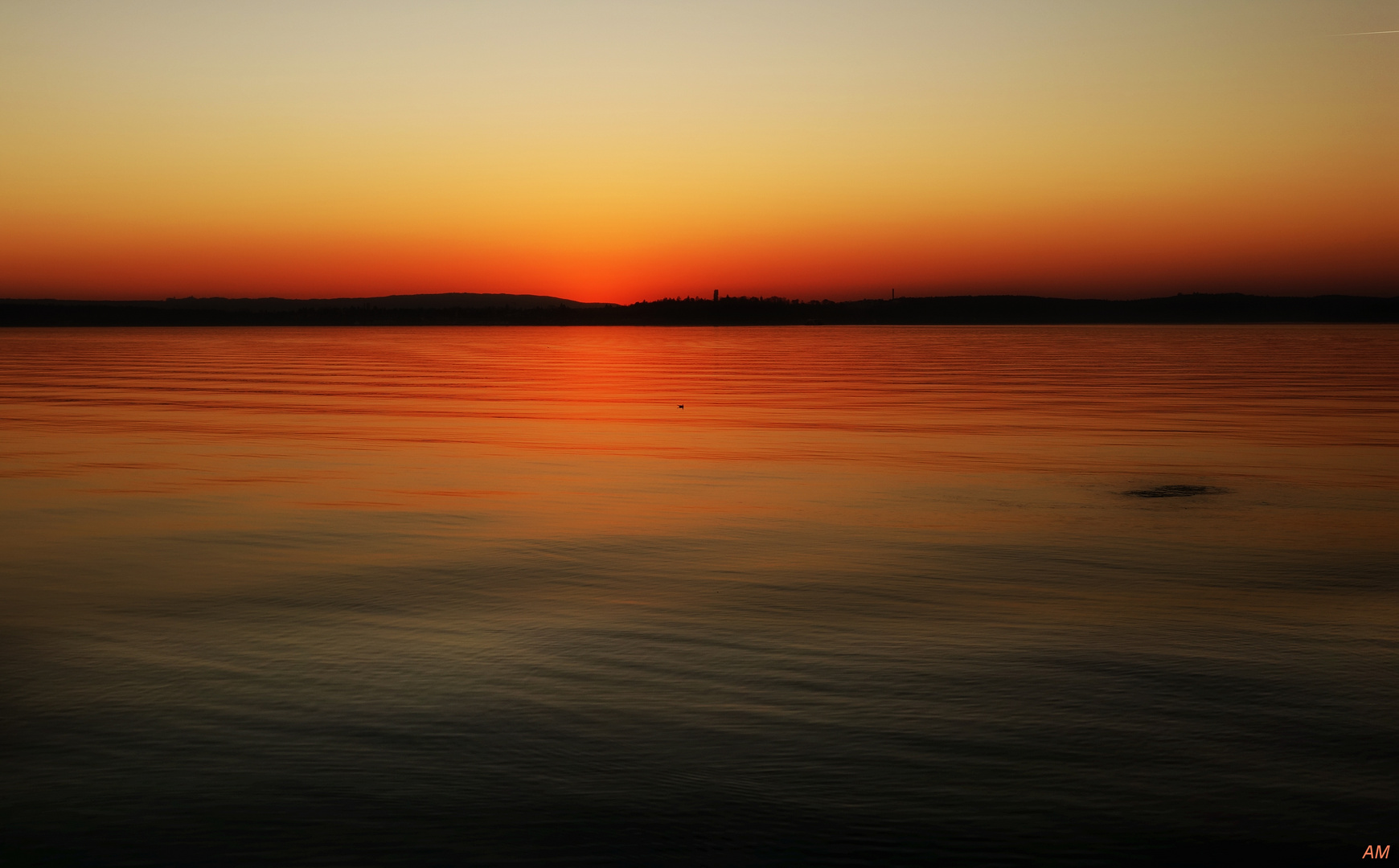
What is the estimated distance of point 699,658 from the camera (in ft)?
27.3

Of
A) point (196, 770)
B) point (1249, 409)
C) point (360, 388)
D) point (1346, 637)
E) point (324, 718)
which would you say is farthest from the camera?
point (360, 388)

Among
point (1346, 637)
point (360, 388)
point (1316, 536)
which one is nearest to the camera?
point (1346, 637)

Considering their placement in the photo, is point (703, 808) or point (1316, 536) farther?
point (1316, 536)

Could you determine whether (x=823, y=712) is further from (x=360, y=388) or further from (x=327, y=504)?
(x=360, y=388)

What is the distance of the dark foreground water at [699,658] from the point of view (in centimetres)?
562

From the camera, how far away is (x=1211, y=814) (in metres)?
5.68

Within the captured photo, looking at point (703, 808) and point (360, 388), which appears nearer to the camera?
Answer: point (703, 808)

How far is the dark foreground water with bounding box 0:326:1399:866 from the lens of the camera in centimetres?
562

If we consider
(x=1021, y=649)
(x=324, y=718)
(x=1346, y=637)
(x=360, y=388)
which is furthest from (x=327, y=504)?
(x=360, y=388)

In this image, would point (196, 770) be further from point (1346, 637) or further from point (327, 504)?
point (327, 504)

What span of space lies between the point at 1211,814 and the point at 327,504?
12541 millimetres

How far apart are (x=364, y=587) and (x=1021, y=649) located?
5852mm

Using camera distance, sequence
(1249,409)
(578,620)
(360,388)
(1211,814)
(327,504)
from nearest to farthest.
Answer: (1211,814), (578,620), (327,504), (1249,409), (360,388)

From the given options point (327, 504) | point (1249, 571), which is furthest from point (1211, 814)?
point (327, 504)
